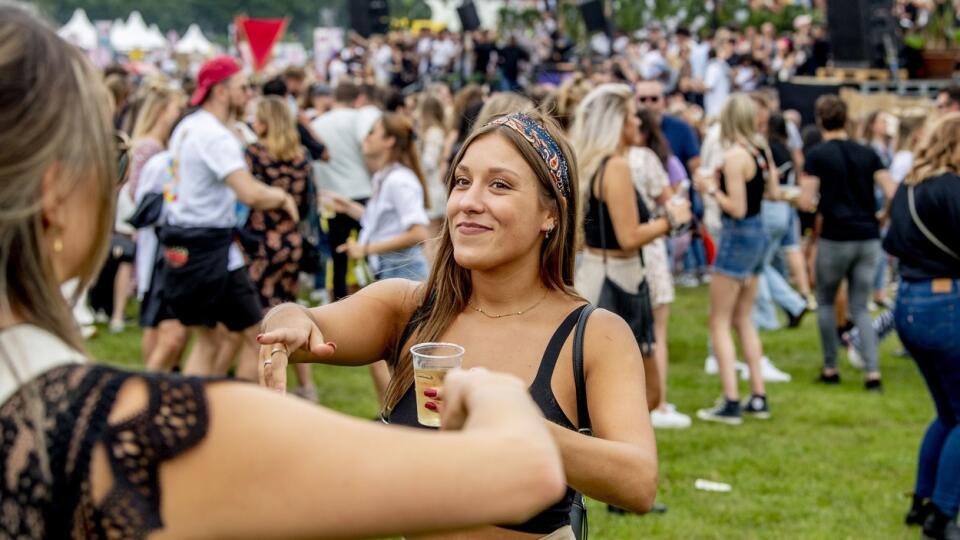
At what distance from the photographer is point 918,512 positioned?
6008 mm

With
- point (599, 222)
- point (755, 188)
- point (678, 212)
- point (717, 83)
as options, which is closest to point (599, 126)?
point (599, 222)

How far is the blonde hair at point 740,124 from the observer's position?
7812mm

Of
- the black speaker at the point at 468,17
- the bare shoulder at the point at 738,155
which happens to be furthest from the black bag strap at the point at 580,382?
the black speaker at the point at 468,17

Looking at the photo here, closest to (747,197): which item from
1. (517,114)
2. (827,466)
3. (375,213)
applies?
(827,466)

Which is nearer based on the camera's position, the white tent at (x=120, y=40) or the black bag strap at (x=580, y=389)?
the black bag strap at (x=580, y=389)

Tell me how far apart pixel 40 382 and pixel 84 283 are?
0.23m

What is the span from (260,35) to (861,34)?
33.3ft

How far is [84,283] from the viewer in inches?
61.2

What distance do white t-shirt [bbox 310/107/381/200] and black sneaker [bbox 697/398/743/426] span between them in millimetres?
3281

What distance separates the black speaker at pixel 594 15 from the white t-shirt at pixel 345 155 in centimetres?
1640

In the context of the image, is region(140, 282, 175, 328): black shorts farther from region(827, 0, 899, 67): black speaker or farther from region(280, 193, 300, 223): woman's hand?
region(827, 0, 899, 67): black speaker

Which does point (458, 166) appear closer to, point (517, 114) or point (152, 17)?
point (517, 114)

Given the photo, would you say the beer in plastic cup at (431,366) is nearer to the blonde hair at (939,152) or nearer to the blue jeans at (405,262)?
the blonde hair at (939,152)

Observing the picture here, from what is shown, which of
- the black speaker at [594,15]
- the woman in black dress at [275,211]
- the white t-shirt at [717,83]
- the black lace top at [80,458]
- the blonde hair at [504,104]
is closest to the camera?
the black lace top at [80,458]
